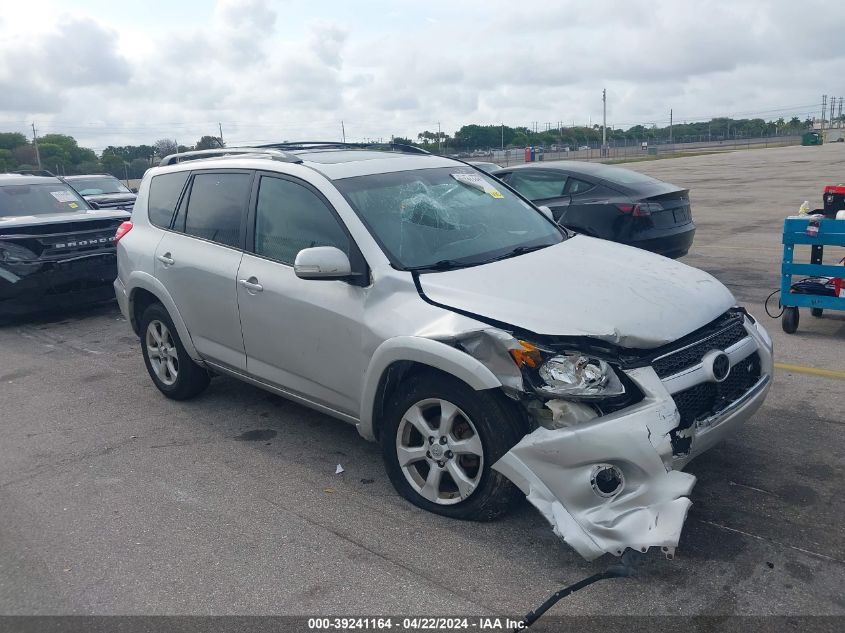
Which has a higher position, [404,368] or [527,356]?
[527,356]

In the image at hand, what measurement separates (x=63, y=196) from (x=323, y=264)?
7583 mm

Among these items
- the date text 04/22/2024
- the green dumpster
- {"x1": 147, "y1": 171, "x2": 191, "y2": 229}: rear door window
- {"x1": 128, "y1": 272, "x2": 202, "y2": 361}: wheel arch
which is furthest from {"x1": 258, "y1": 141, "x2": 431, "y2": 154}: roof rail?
the green dumpster

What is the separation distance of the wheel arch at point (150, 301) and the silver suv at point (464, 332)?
22mm

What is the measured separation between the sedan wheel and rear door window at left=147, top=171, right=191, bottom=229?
2.88 metres

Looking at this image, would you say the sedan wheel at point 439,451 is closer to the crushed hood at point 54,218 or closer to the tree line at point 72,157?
the crushed hood at point 54,218

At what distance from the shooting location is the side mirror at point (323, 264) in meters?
3.99

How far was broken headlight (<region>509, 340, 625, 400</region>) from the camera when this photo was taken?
329 centimetres

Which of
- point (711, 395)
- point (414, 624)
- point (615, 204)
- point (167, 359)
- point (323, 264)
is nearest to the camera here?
point (414, 624)

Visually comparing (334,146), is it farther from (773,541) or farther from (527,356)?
(773,541)

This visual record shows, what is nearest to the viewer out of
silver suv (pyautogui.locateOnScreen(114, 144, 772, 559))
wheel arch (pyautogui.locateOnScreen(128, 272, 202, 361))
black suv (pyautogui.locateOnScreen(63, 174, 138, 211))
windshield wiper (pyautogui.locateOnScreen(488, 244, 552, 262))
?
silver suv (pyautogui.locateOnScreen(114, 144, 772, 559))

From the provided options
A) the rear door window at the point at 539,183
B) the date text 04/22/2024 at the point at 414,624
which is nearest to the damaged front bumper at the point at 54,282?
the rear door window at the point at 539,183

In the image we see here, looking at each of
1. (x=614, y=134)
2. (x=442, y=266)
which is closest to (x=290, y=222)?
(x=442, y=266)

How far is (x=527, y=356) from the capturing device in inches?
133

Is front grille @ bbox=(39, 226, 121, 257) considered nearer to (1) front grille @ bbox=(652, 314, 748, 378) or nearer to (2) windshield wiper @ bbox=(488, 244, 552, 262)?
(2) windshield wiper @ bbox=(488, 244, 552, 262)
